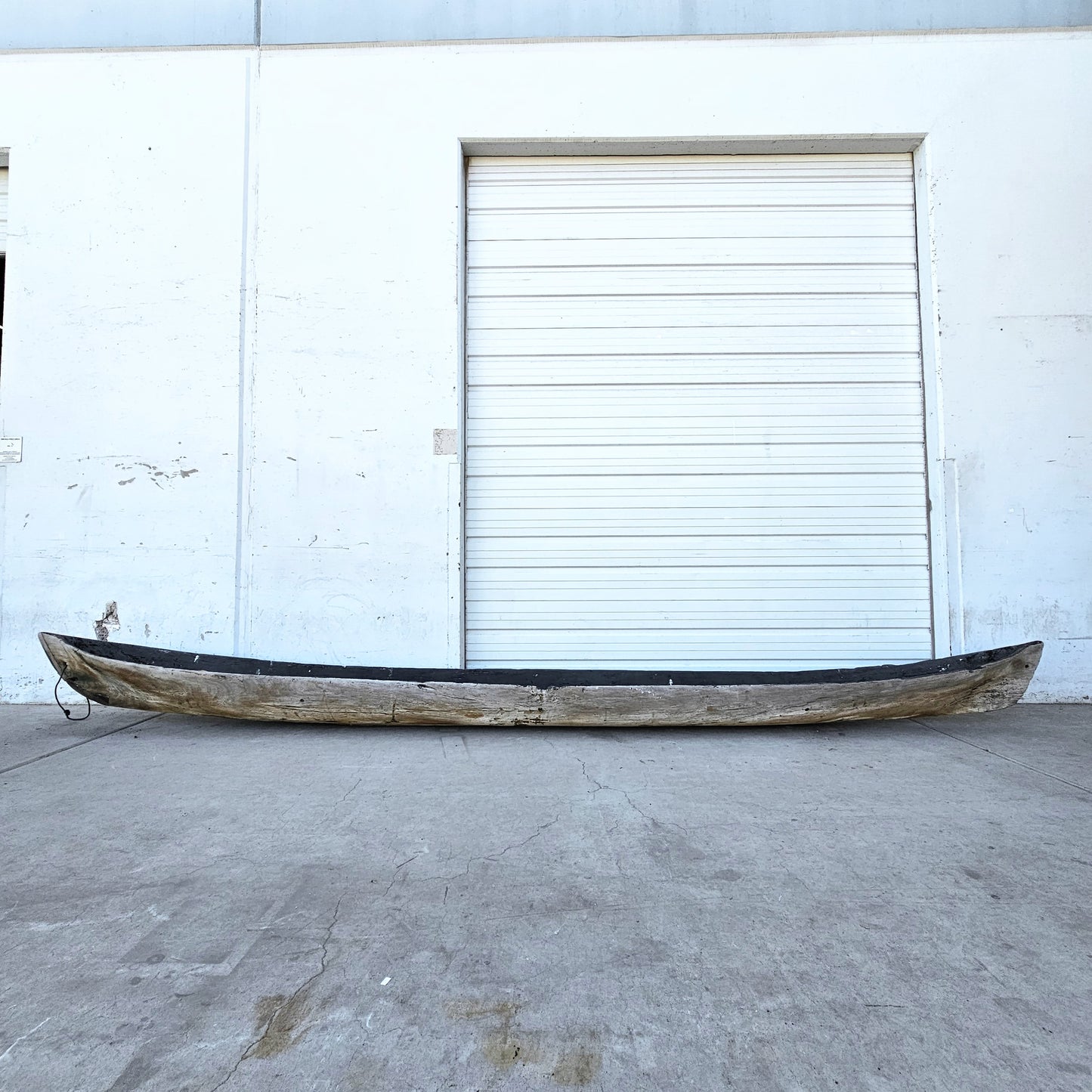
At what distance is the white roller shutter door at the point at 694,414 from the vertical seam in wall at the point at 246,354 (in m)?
1.52

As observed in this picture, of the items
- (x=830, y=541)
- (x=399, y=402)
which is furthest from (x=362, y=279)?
(x=830, y=541)

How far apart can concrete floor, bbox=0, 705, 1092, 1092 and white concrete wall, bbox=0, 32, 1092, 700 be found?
173 centimetres

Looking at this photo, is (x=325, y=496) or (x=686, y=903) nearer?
(x=686, y=903)

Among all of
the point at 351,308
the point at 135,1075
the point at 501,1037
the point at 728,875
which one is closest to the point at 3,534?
the point at 351,308

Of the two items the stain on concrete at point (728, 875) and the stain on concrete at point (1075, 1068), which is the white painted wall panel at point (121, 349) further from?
the stain on concrete at point (1075, 1068)

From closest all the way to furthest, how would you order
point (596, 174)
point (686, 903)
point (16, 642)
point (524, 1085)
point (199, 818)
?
point (524, 1085) < point (686, 903) < point (199, 818) < point (16, 642) < point (596, 174)

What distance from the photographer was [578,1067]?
1060 millimetres

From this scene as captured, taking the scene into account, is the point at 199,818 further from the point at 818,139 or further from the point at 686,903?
the point at 818,139

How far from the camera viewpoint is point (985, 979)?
1.29 m

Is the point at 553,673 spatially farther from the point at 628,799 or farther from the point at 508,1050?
the point at 508,1050

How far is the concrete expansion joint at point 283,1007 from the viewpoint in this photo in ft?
3.45

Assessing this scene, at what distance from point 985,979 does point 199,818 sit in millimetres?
2320

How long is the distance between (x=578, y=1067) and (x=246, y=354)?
14.8 feet

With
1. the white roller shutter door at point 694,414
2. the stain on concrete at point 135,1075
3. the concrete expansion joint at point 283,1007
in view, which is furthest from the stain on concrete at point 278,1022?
the white roller shutter door at point 694,414
